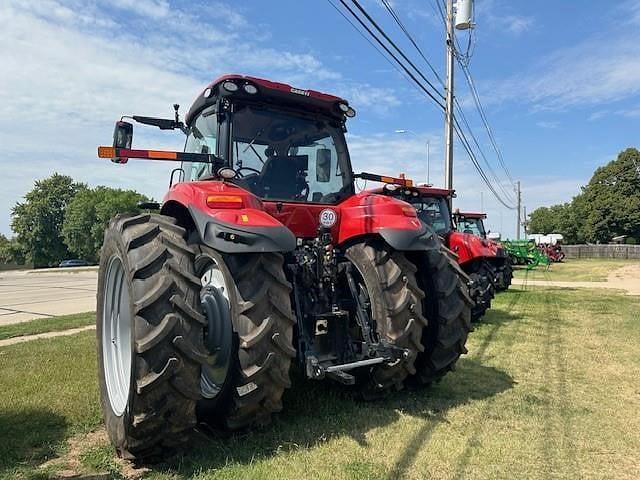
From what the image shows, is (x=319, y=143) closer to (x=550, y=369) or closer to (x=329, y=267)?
(x=329, y=267)

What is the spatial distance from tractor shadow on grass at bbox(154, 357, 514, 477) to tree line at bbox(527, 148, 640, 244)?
5776 cm

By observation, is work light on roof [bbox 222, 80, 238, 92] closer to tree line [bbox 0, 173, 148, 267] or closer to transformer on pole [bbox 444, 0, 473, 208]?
transformer on pole [bbox 444, 0, 473, 208]

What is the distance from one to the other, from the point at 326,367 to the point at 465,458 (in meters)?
1.13

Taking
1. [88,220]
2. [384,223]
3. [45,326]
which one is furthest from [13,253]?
[384,223]

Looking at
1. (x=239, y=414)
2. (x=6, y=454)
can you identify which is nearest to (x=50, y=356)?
(x=6, y=454)

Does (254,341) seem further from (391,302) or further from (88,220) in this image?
(88,220)

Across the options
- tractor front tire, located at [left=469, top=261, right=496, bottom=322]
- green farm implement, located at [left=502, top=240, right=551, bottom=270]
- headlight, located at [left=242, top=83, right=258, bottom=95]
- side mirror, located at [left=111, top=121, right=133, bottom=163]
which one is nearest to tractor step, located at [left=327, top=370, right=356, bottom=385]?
headlight, located at [left=242, top=83, right=258, bottom=95]

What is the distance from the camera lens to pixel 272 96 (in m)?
4.48

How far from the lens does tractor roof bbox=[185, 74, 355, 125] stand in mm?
4312

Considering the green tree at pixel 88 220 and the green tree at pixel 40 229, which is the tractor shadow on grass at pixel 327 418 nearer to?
the green tree at pixel 88 220

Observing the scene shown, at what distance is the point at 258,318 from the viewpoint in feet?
10.7

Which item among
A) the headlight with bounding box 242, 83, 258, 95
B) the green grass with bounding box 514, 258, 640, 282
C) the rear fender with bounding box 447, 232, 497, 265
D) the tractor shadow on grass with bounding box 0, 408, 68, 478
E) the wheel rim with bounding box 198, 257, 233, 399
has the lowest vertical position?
the tractor shadow on grass with bounding box 0, 408, 68, 478

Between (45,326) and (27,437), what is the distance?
6956 millimetres

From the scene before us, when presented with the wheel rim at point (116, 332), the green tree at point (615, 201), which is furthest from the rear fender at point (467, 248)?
the green tree at point (615, 201)
